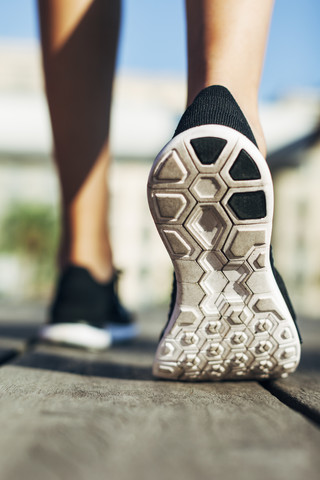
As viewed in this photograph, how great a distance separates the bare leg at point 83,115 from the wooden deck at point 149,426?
378 millimetres

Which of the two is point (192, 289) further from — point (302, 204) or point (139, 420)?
point (302, 204)

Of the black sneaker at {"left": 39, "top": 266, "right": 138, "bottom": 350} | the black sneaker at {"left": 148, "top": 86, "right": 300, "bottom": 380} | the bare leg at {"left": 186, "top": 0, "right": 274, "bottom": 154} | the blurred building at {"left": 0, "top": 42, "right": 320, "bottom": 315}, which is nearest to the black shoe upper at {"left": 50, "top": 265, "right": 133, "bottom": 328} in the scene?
the black sneaker at {"left": 39, "top": 266, "right": 138, "bottom": 350}

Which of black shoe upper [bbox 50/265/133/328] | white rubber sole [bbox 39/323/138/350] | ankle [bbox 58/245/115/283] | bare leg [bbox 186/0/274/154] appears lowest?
white rubber sole [bbox 39/323/138/350]

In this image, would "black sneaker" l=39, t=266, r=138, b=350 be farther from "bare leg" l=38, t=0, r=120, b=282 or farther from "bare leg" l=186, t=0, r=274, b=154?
"bare leg" l=186, t=0, r=274, b=154

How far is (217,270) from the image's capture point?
68 centimetres

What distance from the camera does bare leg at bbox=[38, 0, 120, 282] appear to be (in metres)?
1.13

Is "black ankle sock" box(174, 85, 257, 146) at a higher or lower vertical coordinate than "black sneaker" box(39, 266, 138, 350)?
higher

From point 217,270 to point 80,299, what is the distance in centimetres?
49

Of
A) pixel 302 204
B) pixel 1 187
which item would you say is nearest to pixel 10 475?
pixel 1 187

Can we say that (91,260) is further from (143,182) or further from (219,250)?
(143,182)

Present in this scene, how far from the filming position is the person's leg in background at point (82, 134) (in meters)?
1.10

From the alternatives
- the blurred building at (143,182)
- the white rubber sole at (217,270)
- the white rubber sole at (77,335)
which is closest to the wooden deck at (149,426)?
the white rubber sole at (217,270)

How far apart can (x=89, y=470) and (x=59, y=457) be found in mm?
36

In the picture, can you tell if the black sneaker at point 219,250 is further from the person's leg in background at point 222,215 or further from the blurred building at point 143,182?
the blurred building at point 143,182
